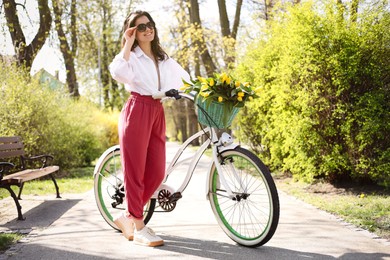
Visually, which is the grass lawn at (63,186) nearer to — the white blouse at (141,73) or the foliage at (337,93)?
the foliage at (337,93)

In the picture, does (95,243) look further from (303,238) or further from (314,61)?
(314,61)

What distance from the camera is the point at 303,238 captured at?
5.05 meters

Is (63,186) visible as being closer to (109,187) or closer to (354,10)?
(109,187)

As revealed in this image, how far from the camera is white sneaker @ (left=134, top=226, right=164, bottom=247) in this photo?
479cm

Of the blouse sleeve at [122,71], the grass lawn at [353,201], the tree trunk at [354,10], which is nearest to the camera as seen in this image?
the blouse sleeve at [122,71]

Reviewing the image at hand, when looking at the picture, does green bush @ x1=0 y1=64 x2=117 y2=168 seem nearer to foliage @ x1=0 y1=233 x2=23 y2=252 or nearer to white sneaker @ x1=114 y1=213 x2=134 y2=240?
foliage @ x1=0 y1=233 x2=23 y2=252

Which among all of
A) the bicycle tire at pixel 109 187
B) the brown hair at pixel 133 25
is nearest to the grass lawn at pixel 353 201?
the bicycle tire at pixel 109 187

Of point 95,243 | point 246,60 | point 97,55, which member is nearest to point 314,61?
point 246,60

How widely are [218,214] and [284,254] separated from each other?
Result: 2.67ft

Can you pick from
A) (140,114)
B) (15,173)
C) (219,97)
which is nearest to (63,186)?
(15,173)

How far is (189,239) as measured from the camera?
5.13m

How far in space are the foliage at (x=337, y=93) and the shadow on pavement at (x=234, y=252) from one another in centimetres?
377

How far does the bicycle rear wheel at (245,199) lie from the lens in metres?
4.35

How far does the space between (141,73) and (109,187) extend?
55.5 inches
